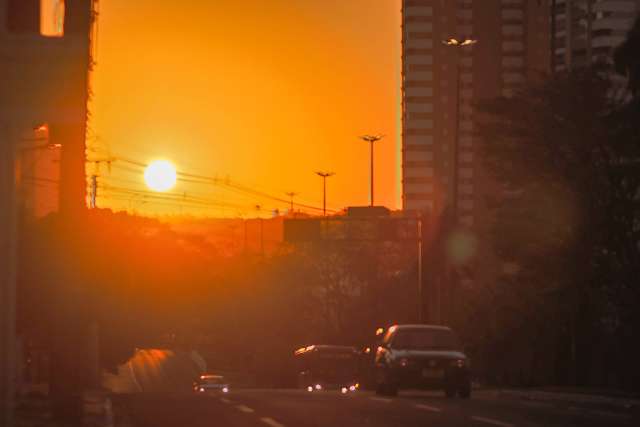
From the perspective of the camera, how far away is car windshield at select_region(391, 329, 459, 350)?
32625mm

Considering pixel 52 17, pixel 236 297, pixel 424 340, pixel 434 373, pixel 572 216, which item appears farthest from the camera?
pixel 236 297

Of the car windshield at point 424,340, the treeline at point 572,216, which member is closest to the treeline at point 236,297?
the car windshield at point 424,340

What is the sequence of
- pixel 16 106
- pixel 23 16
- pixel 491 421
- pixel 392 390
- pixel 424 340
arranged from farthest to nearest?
pixel 424 340
pixel 392 390
pixel 491 421
pixel 23 16
pixel 16 106

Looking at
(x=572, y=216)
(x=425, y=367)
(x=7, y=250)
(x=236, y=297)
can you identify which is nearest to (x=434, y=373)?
(x=425, y=367)

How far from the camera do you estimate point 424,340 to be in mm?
32812

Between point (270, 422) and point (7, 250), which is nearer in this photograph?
point (7, 250)

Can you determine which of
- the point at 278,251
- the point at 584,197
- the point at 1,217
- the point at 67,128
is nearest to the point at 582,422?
the point at 67,128

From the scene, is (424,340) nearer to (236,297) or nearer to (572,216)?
(572,216)

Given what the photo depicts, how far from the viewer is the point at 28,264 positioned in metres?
34.8

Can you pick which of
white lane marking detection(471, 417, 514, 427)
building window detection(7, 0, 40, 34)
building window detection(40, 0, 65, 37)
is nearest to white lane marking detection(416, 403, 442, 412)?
white lane marking detection(471, 417, 514, 427)

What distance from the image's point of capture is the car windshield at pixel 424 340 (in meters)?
32.6

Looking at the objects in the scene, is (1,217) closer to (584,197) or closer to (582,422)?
(582,422)

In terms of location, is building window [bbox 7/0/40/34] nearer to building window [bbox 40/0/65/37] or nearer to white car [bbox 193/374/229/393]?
building window [bbox 40/0/65/37]

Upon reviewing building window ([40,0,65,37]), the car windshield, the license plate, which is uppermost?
building window ([40,0,65,37])
